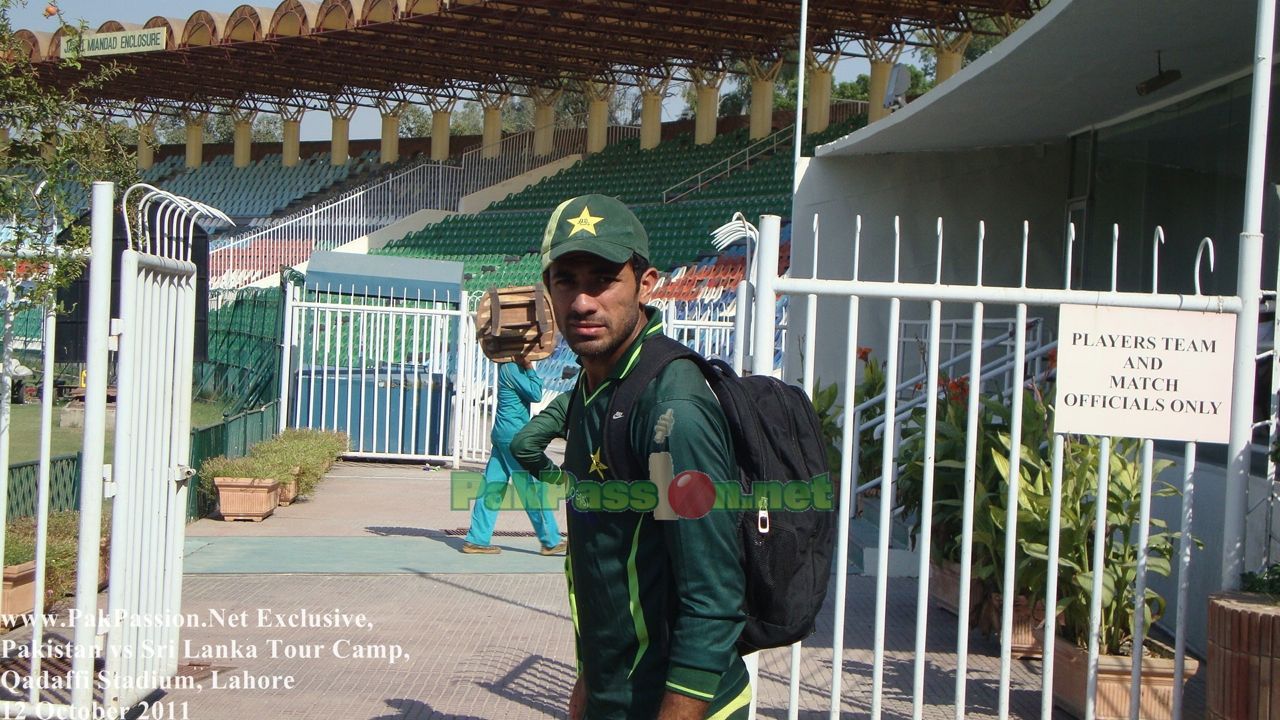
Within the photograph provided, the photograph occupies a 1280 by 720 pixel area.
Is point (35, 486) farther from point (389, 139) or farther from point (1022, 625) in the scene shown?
point (389, 139)

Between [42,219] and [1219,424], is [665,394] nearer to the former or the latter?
[1219,424]

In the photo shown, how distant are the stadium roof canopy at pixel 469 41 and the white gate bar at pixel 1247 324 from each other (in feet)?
80.2

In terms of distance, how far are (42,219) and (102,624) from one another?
1.73 m

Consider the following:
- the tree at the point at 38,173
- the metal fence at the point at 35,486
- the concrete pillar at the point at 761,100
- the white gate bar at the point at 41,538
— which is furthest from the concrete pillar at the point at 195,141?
the white gate bar at the point at 41,538

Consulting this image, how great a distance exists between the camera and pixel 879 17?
2877cm

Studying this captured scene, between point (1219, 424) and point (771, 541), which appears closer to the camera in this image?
point (771, 541)

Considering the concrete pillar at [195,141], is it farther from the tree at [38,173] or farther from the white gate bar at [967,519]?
the white gate bar at [967,519]

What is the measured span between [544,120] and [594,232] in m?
36.2

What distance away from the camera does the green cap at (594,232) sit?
2.52 meters

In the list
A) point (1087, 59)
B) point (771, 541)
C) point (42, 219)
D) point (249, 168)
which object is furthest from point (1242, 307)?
point (249, 168)

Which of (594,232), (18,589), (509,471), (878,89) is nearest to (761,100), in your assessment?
(878,89)

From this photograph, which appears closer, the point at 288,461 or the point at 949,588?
the point at 949,588

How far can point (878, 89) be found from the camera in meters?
30.4

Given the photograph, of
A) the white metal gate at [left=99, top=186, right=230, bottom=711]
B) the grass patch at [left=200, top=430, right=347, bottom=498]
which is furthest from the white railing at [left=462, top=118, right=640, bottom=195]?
the white metal gate at [left=99, top=186, right=230, bottom=711]
